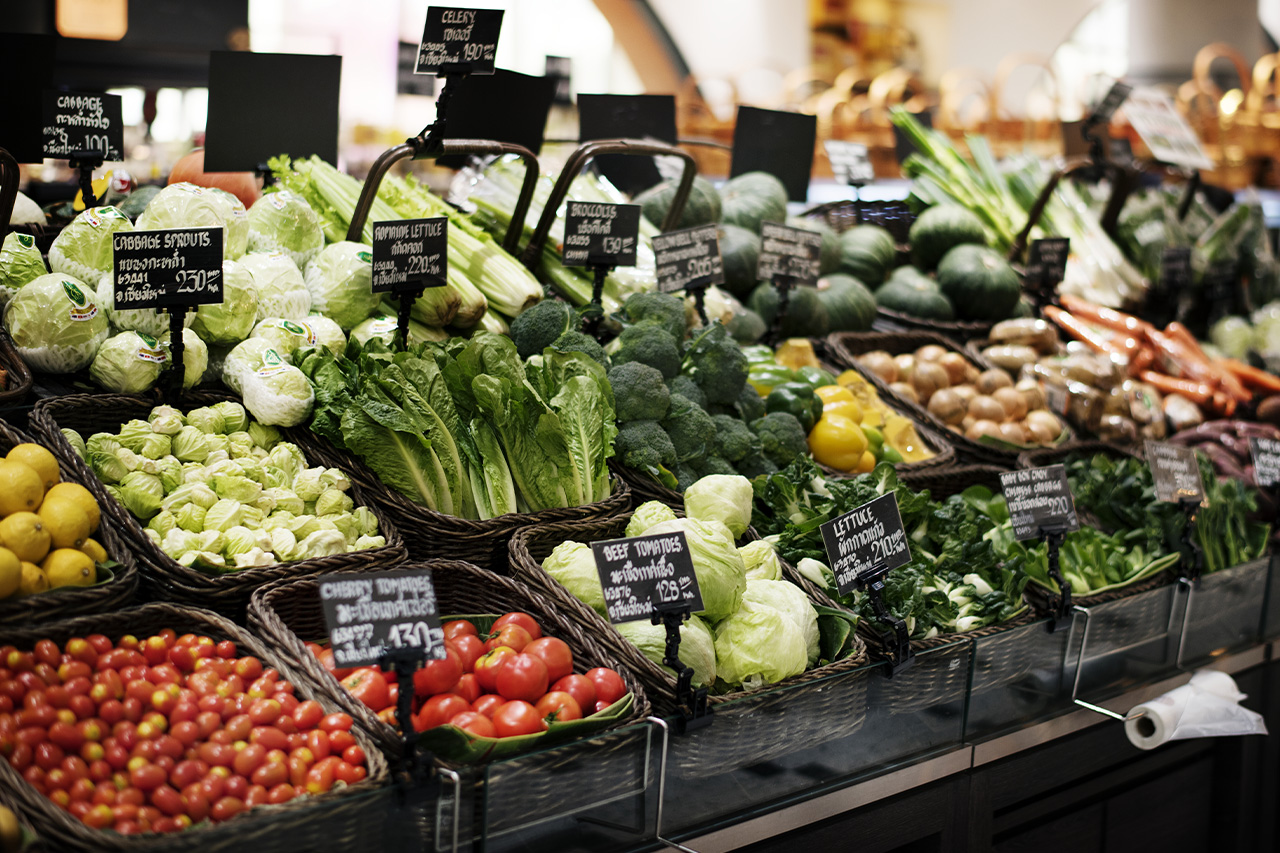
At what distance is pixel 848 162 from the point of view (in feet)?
15.4

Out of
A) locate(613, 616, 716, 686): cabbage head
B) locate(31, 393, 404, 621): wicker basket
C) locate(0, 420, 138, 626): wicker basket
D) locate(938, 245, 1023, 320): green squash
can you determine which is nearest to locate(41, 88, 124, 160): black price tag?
locate(31, 393, 404, 621): wicker basket

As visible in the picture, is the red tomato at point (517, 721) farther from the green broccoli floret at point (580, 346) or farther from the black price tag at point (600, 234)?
the black price tag at point (600, 234)

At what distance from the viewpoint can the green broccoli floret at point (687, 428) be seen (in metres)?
2.66

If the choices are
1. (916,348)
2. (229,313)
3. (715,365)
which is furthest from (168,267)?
(916,348)

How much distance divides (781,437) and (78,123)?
2.05 meters

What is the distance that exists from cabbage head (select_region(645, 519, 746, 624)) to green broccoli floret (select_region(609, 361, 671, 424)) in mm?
503

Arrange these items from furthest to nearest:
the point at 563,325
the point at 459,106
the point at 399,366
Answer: the point at 459,106, the point at 563,325, the point at 399,366

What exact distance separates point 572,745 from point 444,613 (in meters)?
0.59

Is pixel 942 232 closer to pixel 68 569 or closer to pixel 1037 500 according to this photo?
pixel 1037 500

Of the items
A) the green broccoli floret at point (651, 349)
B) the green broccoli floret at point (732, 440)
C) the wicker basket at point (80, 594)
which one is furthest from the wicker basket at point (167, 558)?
the green broccoli floret at point (732, 440)

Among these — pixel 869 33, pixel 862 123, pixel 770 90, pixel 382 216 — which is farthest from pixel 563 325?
pixel 869 33

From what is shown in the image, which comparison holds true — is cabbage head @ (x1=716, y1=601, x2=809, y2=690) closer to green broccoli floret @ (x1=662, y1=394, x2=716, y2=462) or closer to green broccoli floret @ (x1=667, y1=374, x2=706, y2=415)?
green broccoli floret @ (x1=662, y1=394, x2=716, y2=462)

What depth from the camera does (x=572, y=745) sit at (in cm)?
161

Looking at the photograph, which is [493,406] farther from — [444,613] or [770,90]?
[770,90]
